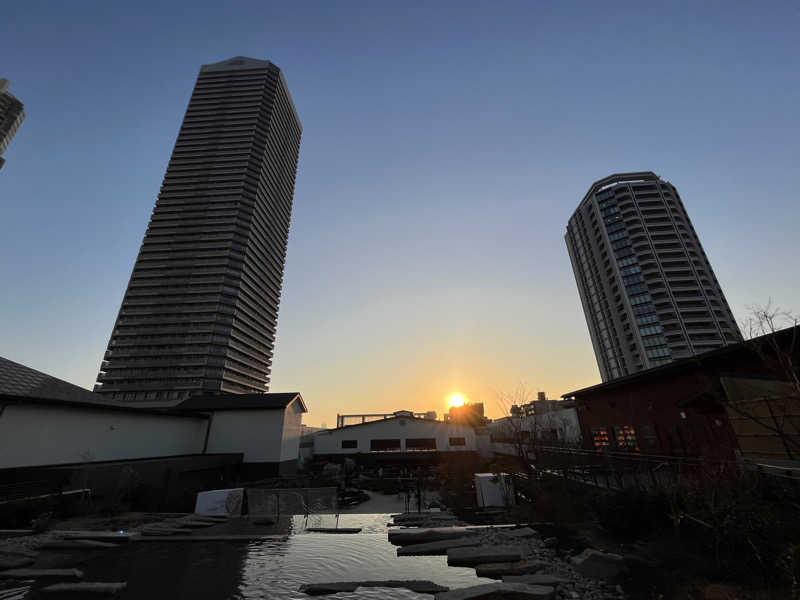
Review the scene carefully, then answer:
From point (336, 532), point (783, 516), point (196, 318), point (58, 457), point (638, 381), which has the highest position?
point (196, 318)

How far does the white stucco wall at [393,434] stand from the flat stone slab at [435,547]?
119 ft

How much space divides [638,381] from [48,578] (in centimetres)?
2626

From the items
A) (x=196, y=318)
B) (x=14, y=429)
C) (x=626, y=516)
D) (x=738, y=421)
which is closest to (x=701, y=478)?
(x=626, y=516)

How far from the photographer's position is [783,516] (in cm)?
643

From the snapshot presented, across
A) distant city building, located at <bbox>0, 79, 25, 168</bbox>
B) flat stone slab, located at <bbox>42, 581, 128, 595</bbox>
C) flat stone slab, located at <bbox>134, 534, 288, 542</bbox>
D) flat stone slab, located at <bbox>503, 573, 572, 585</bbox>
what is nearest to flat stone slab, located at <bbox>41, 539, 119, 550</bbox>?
flat stone slab, located at <bbox>134, 534, 288, 542</bbox>

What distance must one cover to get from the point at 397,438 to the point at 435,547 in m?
36.8

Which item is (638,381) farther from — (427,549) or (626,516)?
(427,549)

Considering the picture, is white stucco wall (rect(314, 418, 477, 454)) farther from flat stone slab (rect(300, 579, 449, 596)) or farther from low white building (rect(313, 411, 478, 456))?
flat stone slab (rect(300, 579, 449, 596))

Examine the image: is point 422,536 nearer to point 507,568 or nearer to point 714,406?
point 507,568

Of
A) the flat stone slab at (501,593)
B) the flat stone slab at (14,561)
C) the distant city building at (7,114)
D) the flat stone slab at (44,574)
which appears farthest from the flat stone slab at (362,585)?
the distant city building at (7,114)

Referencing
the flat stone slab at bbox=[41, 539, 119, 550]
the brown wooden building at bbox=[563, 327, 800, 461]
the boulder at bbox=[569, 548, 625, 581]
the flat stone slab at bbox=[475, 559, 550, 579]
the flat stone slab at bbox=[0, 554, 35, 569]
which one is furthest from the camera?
the brown wooden building at bbox=[563, 327, 800, 461]

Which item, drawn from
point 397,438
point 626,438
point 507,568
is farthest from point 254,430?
point 626,438

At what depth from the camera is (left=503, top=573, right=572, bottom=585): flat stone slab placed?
6031 millimetres

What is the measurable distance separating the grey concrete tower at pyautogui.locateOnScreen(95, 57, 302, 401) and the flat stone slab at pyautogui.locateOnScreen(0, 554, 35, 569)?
74041mm
